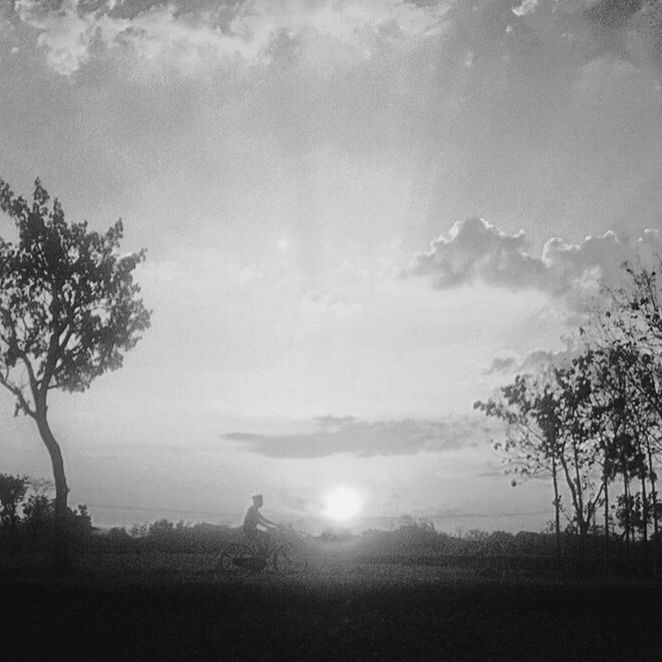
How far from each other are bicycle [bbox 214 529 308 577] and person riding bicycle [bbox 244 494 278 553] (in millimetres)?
152

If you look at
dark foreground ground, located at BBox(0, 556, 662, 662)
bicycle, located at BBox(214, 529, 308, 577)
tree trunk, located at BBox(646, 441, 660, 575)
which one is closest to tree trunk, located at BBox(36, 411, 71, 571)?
dark foreground ground, located at BBox(0, 556, 662, 662)

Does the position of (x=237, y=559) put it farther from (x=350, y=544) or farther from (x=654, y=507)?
(x=350, y=544)

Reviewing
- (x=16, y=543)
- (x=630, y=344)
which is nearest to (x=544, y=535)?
(x=630, y=344)

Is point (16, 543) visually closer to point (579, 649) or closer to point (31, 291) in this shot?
point (31, 291)

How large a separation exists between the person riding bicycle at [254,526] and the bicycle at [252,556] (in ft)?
0.50

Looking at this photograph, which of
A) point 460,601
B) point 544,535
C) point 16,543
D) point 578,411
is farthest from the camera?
point 544,535

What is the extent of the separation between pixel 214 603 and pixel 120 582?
13.1 ft

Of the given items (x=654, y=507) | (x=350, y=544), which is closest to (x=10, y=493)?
(x=350, y=544)

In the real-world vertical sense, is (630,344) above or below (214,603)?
above

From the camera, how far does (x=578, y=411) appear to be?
4325 centimetres

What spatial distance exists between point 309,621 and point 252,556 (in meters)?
8.60

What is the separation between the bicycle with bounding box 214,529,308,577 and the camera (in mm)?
21547

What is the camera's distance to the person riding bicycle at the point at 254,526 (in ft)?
73.2

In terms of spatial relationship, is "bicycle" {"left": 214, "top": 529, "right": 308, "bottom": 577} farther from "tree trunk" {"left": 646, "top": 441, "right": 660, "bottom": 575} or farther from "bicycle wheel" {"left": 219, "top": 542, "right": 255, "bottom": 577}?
"tree trunk" {"left": 646, "top": 441, "right": 660, "bottom": 575}
